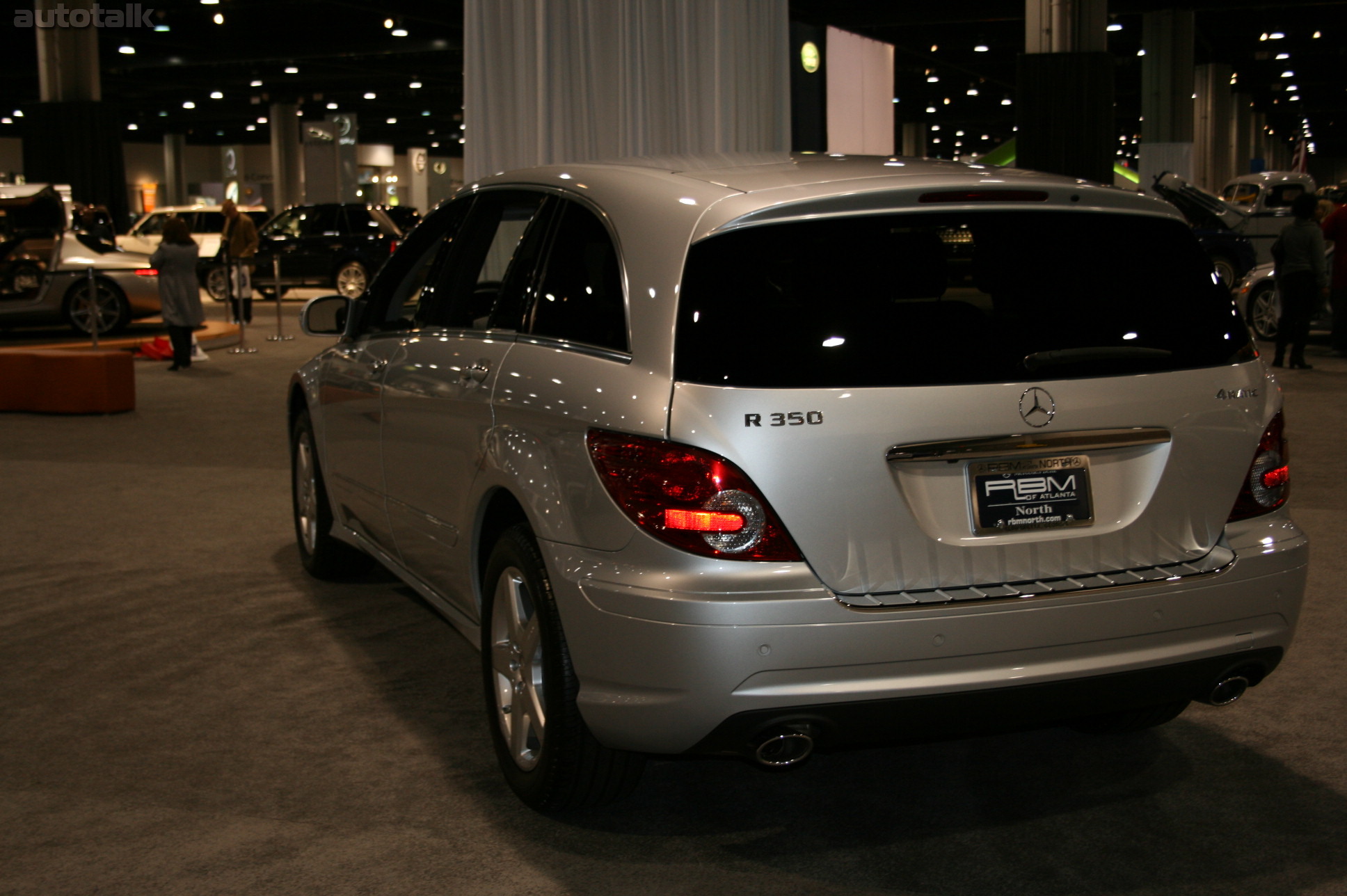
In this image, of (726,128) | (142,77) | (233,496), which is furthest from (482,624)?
(142,77)

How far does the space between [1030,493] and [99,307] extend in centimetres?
1872

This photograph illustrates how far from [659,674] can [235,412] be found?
10.6 metres

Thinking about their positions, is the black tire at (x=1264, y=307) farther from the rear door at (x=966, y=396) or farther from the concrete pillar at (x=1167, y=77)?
the rear door at (x=966, y=396)

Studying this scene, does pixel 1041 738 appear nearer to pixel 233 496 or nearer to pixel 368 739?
pixel 368 739

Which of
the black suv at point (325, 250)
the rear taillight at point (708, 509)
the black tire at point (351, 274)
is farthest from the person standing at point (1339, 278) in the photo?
the black tire at point (351, 274)

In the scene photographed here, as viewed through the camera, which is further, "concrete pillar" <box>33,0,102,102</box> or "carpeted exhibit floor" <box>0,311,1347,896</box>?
"concrete pillar" <box>33,0,102,102</box>

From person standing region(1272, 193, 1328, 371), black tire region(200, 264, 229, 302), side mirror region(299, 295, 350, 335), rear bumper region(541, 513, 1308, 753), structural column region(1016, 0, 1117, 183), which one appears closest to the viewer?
rear bumper region(541, 513, 1308, 753)

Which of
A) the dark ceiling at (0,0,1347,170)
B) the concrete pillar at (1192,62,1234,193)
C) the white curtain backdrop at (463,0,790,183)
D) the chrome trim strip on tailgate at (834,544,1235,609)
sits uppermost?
the dark ceiling at (0,0,1347,170)

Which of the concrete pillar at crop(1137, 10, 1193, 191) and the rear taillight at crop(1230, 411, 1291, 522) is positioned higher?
the concrete pillar at crop(1137, 10, 1193, 191)

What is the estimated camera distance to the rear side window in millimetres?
3578

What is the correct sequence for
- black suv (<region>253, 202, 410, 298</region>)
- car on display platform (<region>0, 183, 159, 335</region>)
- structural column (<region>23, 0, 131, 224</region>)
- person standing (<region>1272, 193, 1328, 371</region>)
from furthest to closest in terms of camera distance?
black suv (<region>253, 202, 410, 298</region>) < structural column (<region>23, 0, 131, 224</region>) < car on display platform (<region>0, 183, 159, 335</region>) < person standing (<region>1272, 193, 1328, 371</region>)

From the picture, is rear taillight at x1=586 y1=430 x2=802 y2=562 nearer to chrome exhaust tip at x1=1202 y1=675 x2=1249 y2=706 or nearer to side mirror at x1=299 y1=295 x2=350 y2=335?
chrome exhaust tip at x1=1202 y1=675 x2=1249 y2=706

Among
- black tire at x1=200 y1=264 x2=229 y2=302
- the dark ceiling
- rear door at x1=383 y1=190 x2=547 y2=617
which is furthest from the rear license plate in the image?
black tire at x1=200 y1=264 x2=229 y2=302
